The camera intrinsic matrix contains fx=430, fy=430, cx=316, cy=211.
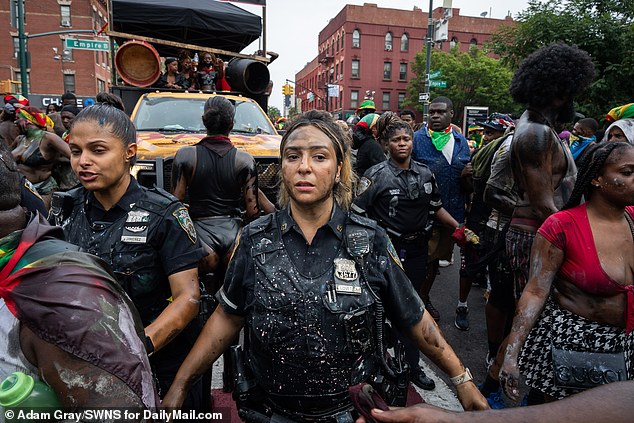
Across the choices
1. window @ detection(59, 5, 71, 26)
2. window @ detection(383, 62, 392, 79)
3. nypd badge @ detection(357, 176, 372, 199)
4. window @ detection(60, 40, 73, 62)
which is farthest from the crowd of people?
window @ detection(383, 62, 392, 79)

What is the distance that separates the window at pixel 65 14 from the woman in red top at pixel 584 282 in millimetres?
47453

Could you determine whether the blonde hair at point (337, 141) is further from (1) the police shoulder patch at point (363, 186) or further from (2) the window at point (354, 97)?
(2) the window at point (354, 97)

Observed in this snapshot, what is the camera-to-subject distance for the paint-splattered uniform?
2.13 meters

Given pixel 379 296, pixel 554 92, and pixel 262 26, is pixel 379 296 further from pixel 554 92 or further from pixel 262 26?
pixel 262 26

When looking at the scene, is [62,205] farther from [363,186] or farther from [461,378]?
[363,186]

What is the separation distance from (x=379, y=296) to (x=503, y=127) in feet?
18.8

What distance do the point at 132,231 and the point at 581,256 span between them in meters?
2.42

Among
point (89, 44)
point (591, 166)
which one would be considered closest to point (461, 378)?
point (591, 166)

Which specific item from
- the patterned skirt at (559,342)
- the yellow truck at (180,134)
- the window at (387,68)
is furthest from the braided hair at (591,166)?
the window at (387,68)

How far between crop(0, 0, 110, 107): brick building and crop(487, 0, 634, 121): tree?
118 feet

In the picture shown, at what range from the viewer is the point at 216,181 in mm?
3852

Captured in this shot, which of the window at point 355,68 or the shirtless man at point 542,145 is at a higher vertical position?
the window at point 355,68

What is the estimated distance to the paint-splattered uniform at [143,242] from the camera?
2131 millimetres

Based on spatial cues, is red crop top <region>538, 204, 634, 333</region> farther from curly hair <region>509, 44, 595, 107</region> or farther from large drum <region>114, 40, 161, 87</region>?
large drum <region>114, 40, 161, 87</region>
